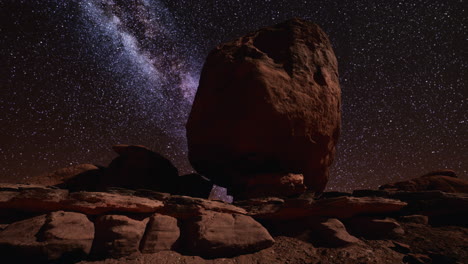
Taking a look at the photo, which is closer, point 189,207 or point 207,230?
point 207,230

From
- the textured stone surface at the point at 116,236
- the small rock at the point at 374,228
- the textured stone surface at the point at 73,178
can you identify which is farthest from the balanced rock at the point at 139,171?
the small rock at the point at 374,228

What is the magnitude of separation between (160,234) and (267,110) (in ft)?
12.7

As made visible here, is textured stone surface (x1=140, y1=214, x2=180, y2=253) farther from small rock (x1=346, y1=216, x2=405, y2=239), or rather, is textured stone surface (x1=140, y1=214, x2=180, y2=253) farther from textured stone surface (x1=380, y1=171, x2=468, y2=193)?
textured stone surface (x1=380, y1=171, x2=468, y2=193)

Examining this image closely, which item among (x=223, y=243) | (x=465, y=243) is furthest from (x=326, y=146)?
(x=223, y=243)

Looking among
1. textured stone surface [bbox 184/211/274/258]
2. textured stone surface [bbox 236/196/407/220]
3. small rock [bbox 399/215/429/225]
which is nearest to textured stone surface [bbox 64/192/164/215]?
textured stone surface [bbox 184/211/274/258]

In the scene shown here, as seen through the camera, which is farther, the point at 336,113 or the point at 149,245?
the point at 336,113

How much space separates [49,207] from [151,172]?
3.51 meters

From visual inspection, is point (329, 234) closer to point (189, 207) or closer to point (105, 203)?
point (189, 207)

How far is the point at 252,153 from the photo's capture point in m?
6.09

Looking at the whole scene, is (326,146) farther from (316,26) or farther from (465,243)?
(316,26)

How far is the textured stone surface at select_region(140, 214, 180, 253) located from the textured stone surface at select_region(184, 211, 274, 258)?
0.22 metres

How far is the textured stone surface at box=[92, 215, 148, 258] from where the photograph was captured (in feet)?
9.64

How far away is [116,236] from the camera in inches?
119

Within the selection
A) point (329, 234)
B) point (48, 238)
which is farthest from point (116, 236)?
point (329, 234)
